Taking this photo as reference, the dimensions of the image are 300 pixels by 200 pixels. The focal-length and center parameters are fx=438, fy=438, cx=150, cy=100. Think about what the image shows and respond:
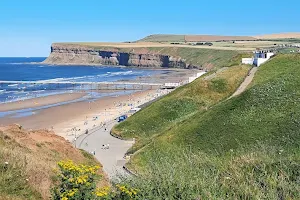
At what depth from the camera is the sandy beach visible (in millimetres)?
62425

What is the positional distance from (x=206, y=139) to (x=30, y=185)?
1881 centimetres

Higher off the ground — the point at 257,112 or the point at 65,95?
the point at 257,112

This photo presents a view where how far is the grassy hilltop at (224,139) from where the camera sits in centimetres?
1678

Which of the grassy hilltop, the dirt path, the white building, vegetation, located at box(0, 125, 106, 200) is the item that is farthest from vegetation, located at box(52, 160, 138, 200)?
the white building

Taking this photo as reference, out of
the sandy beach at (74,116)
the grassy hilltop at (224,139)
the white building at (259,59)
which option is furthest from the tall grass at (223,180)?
the white building at (259,59)

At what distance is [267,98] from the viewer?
4031 centimetres

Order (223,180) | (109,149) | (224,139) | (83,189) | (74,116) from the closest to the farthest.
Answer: (83,189) < (223,180) < (224,139) < (109,149) < (74,116)

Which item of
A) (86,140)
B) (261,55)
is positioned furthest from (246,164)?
(261,55)

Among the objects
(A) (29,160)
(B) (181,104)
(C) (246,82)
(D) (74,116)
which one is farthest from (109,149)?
(D) (74,116)

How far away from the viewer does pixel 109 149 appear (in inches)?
1693

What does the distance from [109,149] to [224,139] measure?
12.8 metres

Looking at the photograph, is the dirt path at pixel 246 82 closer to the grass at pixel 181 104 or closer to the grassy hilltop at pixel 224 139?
the grass at pixel 181 104

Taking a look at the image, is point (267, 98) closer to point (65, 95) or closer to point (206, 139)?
point (206, 139)

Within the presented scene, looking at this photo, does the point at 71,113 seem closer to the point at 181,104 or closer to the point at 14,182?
the point at 181,104
